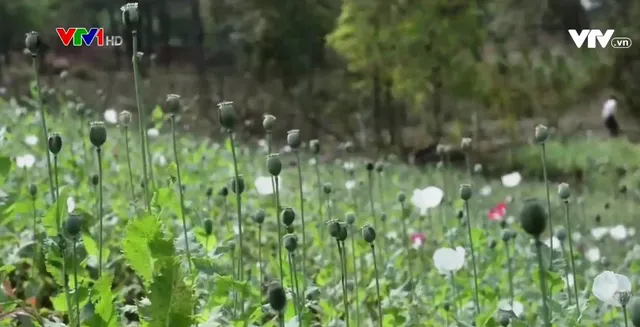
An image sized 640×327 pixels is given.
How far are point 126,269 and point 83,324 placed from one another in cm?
52

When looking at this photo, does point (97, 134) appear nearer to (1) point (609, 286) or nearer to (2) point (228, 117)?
(2) point (228, 117)

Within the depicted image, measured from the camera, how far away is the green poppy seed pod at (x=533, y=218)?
375mm

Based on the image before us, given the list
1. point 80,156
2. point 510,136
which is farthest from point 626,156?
point 80,156

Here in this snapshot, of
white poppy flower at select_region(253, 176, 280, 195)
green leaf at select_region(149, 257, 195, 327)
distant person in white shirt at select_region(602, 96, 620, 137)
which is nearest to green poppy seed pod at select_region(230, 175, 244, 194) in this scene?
green leaf at select_region(149, 257, 195, 327)

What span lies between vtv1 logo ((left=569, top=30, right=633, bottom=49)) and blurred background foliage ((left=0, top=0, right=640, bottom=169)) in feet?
0.28

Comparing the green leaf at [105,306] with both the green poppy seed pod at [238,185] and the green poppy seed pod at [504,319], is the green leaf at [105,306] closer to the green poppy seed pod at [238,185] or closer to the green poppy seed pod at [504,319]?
the green poppy seed pod at [238,185]

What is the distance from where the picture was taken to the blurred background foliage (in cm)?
718

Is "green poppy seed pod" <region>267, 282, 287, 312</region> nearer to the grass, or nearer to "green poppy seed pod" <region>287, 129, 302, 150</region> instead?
the grass

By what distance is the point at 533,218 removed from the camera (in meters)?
0.37

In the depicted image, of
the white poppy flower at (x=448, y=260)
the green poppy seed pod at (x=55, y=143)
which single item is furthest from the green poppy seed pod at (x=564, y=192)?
the green poppy seed pod at (x=55, y=143)

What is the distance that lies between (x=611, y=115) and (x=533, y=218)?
7.60 metres

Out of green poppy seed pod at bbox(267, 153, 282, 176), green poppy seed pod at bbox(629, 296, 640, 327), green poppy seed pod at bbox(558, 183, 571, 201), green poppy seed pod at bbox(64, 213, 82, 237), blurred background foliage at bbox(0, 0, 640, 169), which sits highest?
blurred background foliage at bbox(0, 0, 640, 169)

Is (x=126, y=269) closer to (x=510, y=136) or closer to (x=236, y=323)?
(x=236, y=323)

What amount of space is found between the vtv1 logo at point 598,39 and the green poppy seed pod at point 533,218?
691 centimetres
